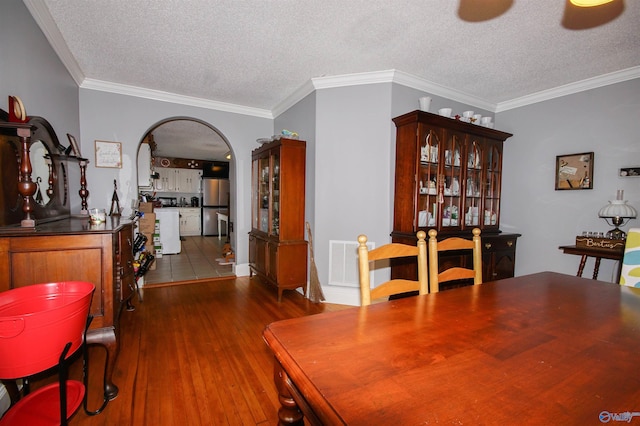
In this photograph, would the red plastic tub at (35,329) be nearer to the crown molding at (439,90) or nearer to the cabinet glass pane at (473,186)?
the crown molding at (439,90)

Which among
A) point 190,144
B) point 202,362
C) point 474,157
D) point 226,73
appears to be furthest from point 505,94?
point 190,144

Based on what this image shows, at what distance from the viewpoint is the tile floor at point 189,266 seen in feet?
13.7

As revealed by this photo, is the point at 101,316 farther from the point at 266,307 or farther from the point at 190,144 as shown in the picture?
the point at 190,144

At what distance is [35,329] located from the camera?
948 millimetres

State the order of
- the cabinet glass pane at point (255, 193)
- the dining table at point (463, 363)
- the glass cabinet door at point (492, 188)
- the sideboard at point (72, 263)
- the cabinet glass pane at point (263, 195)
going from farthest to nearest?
the cabinet glass pane at point (255, 193)
the cabinet glass pane at point (263, 195)
the glass cabinet door at point (492, 188)
the sideboard at point (72, 263)
the dining table at point (463, 363)

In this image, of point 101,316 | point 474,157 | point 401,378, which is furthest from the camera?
point 474,157

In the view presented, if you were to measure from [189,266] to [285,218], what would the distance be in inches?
101

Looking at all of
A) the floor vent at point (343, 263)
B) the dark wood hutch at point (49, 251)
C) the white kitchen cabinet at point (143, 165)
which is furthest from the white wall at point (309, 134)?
the white kitchen cabinet at point (143, 165)

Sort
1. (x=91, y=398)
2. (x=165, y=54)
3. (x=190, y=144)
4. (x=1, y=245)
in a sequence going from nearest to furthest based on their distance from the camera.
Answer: (x=1, y=245), (x=91, y=398), (x=165, y=54), (x=190, y=144)

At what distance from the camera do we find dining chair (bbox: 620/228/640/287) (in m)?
1.63

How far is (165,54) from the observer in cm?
267

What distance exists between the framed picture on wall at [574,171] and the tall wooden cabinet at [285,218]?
119 inches

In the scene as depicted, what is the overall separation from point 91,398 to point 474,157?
4.05 metres

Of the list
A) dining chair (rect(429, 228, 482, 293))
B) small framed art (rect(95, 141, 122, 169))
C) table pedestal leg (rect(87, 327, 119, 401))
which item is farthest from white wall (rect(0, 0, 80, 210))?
dining chair (rect(429, 228, 482, 293))
